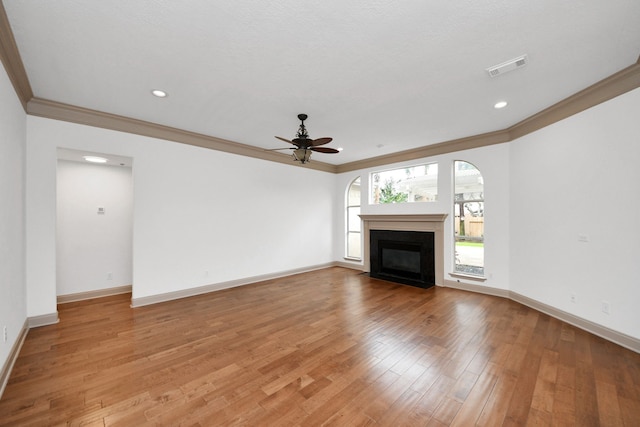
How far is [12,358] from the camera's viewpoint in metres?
2.44

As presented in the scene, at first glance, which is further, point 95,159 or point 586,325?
point 95,159

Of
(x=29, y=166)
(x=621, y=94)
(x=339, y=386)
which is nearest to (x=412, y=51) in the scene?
(x=621, y=94)

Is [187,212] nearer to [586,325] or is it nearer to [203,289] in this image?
[203,289]

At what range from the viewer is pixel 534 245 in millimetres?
3988

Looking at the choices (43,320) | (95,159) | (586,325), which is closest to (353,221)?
(586,325)

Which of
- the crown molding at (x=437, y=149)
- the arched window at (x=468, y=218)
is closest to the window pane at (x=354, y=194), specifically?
the crown molding at (x=437, y=149)

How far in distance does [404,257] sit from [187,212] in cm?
470

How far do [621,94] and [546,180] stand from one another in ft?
4.16

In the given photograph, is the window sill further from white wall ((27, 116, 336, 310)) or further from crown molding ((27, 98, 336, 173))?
crown molding ((27, 98, 336, 173))

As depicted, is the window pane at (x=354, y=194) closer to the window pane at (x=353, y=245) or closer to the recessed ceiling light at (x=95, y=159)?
the window pane at (x=353, y=245)

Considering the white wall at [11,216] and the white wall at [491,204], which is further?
the white wall at [491,204]

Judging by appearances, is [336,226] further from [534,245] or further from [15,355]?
[15,355]

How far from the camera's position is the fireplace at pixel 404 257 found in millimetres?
5457

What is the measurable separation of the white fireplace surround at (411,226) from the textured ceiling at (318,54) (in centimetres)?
227
